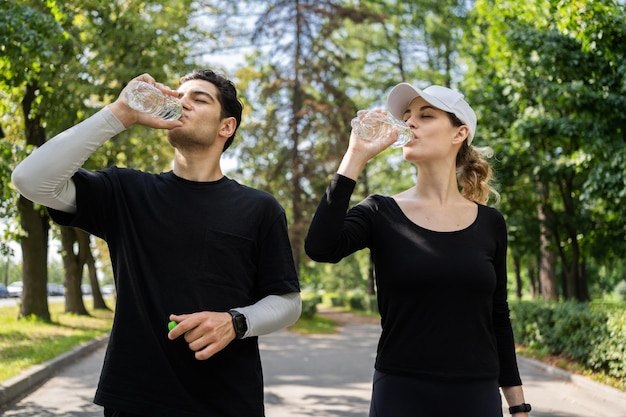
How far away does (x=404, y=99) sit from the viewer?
Result: 3.29 meters

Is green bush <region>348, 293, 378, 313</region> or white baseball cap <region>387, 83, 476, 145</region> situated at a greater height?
white baseball cap <region>387, 83, 476, 145</region>

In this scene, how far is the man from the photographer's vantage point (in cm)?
269

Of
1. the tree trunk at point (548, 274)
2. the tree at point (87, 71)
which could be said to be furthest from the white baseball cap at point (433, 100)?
the tree trunk at point (548, 274)

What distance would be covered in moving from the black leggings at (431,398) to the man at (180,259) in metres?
0.49

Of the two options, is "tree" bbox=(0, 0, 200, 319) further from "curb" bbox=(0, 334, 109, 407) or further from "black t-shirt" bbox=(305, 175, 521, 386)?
"black t-shirt" bbox=(305, 175, 521, 386)

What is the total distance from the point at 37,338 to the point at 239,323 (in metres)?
14.0

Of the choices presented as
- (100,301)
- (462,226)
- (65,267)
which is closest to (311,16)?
(65,267)

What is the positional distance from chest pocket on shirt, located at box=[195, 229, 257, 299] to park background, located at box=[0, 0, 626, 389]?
2302 mm

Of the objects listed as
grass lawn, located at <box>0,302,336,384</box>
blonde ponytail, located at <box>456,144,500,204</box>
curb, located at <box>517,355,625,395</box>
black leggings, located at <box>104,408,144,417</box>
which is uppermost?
blonde ponytail, located at <box>456,144,500,204</box>

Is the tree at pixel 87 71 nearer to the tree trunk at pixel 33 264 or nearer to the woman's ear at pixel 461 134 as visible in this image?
the tree trunk at pixel 33 264

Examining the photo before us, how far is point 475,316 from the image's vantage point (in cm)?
297

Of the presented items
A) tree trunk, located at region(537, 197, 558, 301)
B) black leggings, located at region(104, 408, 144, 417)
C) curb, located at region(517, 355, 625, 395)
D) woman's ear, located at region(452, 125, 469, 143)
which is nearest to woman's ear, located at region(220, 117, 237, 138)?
woman's ear, located at region(452, 125, 469, 143)

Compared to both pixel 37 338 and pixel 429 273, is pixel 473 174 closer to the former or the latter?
pixel 429 273

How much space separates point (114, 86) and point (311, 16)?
10154mm
